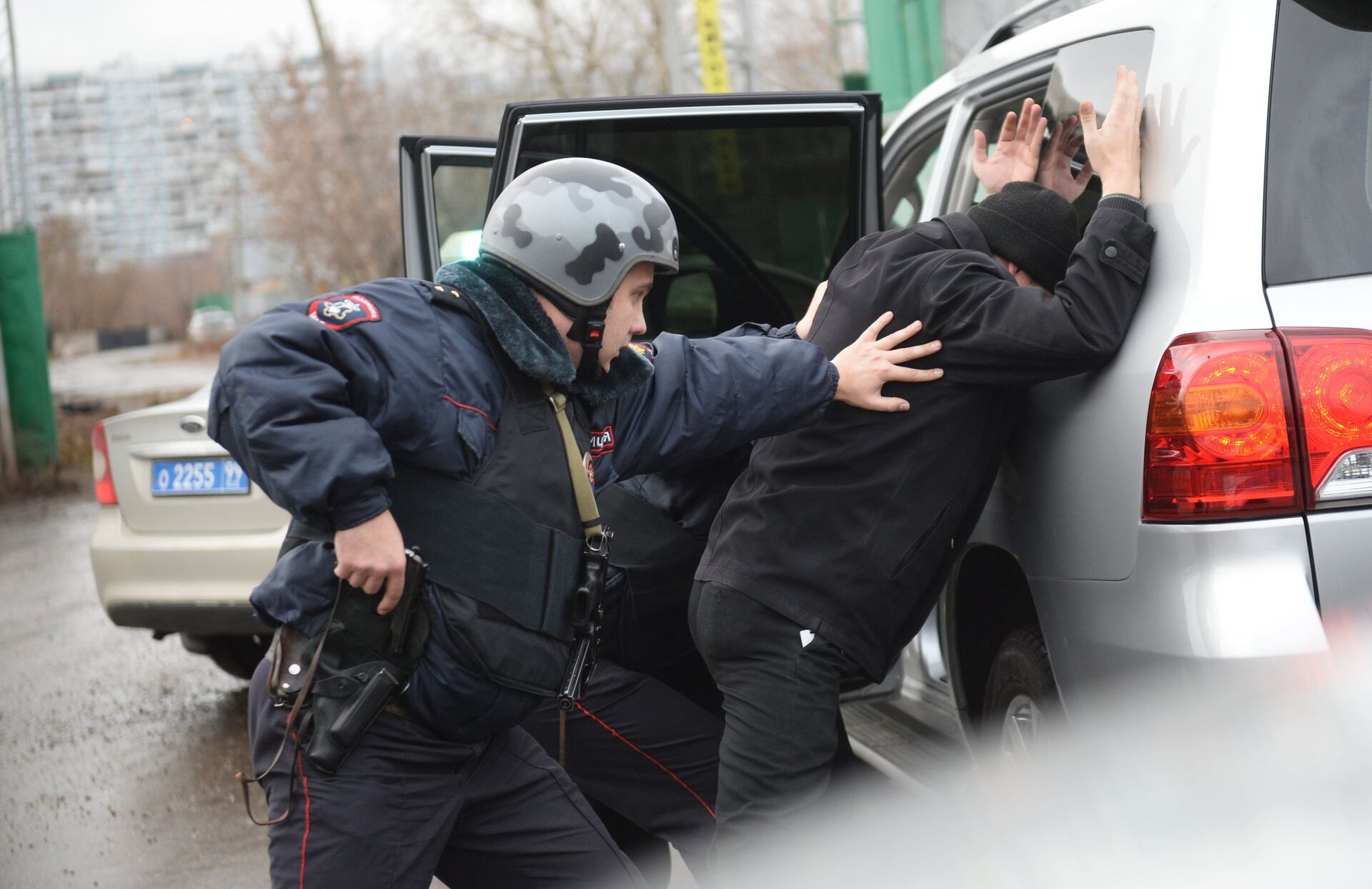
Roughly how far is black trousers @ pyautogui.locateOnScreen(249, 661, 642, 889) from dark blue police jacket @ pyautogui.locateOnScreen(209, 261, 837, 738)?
99 mm

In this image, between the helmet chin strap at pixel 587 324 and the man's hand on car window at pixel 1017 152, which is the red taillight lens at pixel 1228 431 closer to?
the man's hand on car window at pixel 1017 152

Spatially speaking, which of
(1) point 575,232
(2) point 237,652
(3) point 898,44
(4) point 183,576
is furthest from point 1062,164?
(3) point 898,44

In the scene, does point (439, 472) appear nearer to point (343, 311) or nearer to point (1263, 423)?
point (343, 311)

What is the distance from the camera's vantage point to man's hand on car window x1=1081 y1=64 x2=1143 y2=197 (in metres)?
2.28

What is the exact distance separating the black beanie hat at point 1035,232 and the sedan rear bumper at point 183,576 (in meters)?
3.40

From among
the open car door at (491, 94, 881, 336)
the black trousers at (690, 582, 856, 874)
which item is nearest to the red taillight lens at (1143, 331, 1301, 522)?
the black trousers at (690, 582, 856, 874)

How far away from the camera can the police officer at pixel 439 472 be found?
6.31 ft

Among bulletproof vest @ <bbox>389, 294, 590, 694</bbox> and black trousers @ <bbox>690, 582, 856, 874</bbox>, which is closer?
bulletproof vest @ <bbox>389, 294, 590, 694</bbox>

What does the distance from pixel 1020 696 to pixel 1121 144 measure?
1.14m

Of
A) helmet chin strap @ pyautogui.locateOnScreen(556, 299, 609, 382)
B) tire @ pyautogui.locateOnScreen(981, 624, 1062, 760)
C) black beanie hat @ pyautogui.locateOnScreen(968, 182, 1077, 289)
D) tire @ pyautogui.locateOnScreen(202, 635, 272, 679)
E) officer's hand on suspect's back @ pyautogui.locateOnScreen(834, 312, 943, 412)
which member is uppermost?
black beanie hat @ pyautogui.locateOnScreen(968, 182, 1077, 289)

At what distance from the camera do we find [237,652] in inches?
227

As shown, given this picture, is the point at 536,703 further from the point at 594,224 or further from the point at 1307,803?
the point at 1307,803

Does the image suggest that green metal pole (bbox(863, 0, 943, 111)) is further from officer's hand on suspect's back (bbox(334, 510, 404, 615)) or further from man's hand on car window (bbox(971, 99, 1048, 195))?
officer's hand on suspect's back (bbox(334, 510, 404, 615))

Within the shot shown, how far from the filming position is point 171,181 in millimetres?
71625
